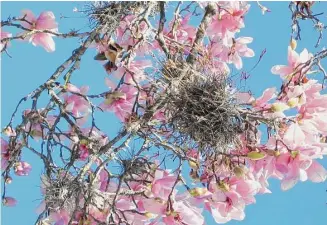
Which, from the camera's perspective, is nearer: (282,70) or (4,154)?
(282,70)

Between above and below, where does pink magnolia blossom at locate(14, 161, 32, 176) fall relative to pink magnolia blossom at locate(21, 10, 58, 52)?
below

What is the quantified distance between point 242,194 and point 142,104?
439 mm

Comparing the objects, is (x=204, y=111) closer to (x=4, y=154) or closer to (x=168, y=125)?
(x=168, y=125)

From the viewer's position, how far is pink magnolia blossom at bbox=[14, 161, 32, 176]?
2.56 meters

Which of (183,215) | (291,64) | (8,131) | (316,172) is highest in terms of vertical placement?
(291,64)

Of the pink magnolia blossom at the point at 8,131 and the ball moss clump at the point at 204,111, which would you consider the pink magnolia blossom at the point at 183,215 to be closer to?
the ball moss clump at the point at 204,111

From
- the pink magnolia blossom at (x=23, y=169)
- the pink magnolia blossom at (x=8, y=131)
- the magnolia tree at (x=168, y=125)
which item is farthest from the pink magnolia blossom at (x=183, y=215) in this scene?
the pink magnolia blossom at (x=23, y=169)

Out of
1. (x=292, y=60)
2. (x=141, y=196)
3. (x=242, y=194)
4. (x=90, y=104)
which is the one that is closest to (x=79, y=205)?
(x=141, y=196)

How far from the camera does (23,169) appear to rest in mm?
2578

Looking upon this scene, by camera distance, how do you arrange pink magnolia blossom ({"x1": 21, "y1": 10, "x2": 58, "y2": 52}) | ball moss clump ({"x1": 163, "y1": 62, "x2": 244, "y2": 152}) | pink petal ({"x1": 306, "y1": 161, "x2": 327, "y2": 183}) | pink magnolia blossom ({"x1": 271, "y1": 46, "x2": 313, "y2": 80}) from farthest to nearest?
pink magnolia blossom ({"x1": 21, "y1": 10, "x2": 58, "y2": 52}), pink magnolia blossom ({"x1": 271, "y1": 46, "x2": 313, "y2": 80}), pink petal ({"x1": 306, "y1": 161, "x2": 327, "y2": 183}), ball moss clump ({"x1": 163, "y1": 62, "x2": 244, "y2": 152})

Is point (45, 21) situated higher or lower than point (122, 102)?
higher

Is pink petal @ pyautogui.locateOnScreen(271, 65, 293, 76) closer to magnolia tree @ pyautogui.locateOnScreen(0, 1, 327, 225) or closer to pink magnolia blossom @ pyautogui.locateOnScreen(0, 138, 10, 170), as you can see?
magnolia tree @ pyautogui.locateOnScreen(0, 1, 327, 225)

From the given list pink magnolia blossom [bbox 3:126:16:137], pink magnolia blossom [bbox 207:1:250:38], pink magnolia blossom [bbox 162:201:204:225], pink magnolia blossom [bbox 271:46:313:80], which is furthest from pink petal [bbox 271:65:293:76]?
pink magnolia blossom [bbox 3:126:16:137]

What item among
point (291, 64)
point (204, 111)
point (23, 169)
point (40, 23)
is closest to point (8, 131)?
point (23, 169)
